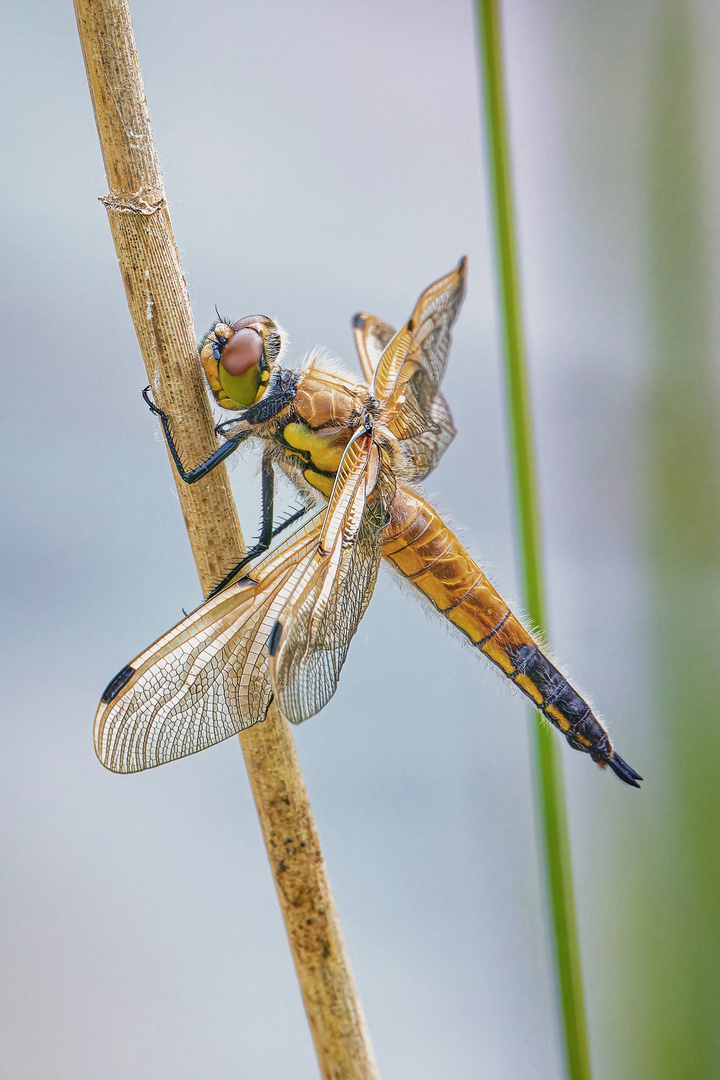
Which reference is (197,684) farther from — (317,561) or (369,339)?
(369,339)

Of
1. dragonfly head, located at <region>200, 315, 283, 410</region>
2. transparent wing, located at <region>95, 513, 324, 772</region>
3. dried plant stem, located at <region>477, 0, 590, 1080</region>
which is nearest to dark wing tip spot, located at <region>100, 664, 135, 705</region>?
transparent wing, located at <region>95, 513, 324, 772</region>

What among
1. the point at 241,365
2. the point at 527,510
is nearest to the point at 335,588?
the point at 241,365

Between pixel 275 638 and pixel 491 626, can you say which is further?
pixel 491 626

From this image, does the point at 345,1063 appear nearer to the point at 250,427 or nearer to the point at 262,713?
the point at 262,713

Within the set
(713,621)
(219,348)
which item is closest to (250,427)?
(219,348)

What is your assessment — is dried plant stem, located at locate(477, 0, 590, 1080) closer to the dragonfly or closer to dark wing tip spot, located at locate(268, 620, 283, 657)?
the dragonfly

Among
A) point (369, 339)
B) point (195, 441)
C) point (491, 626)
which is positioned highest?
point (369, 339)
